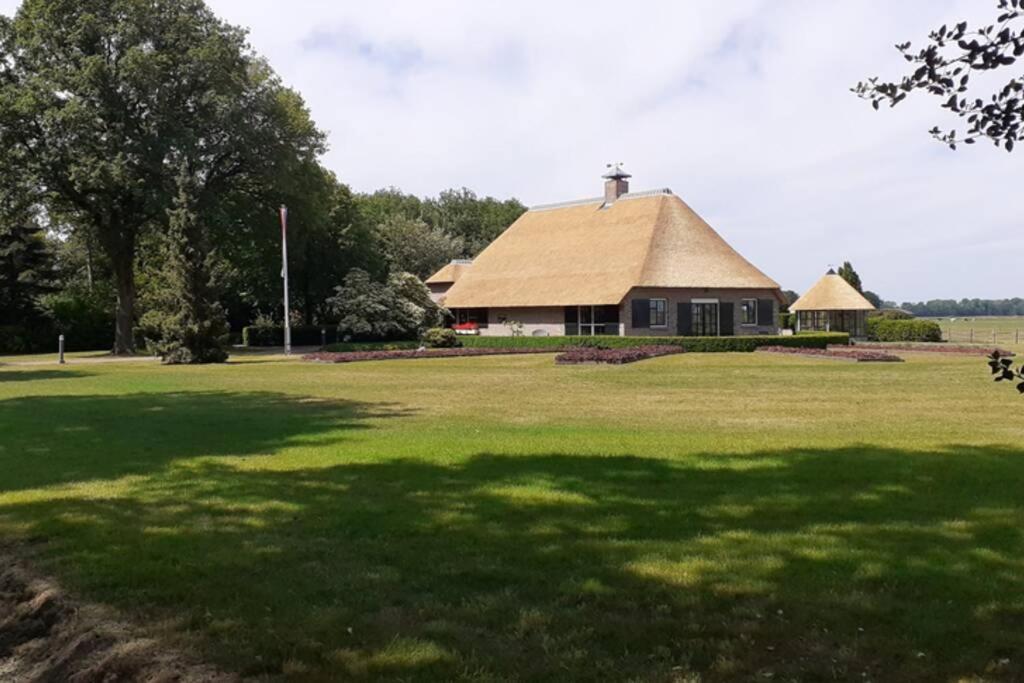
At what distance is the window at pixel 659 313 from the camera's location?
157ft

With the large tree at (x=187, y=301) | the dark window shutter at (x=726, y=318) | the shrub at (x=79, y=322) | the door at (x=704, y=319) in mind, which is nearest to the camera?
the large tree at (x=187, y=301)

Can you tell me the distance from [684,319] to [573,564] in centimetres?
4343

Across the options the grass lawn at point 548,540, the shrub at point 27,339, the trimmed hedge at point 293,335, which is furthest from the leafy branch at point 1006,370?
the shrub at point 27,339

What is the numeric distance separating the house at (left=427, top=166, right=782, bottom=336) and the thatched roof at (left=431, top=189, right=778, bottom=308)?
8cm

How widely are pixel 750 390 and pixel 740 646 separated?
16.2 meters

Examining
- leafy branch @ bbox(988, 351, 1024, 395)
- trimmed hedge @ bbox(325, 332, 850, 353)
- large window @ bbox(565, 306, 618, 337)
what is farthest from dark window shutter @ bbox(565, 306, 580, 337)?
leafy branch @ bbox(988, 351, 1024, 395)

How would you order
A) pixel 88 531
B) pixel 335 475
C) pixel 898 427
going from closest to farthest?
1. pixel 88 531
2. pixel 335 475
3. pixel 898 427

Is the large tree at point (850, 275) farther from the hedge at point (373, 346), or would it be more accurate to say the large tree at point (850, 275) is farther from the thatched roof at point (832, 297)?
the hedge at point (373, 346)

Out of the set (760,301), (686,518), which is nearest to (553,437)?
(686,518)

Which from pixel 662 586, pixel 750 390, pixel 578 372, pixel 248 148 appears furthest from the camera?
pixel 248 148

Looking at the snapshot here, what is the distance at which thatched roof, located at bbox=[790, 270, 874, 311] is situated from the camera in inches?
2217

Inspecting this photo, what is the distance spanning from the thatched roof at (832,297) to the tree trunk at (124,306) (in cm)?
4218

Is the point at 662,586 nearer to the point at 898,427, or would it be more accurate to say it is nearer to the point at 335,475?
the point at 335,475

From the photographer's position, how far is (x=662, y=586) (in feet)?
17.5
